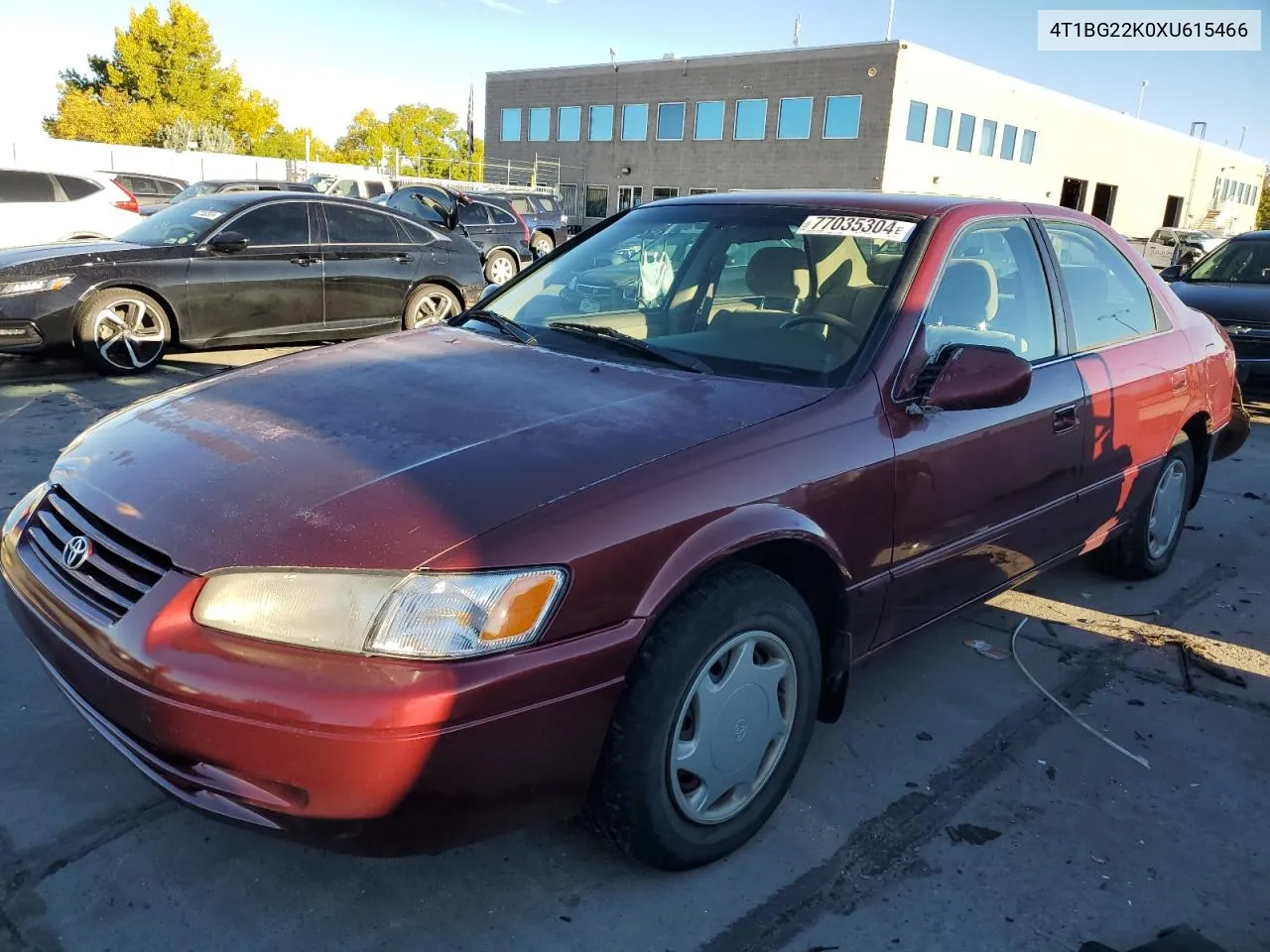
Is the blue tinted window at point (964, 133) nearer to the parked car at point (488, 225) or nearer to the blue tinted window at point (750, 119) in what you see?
the blue tinted window at point (750, 119)

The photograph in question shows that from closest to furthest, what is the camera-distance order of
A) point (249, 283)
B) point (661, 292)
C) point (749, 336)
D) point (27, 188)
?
1. point (749, 336)
2. point (661, 292)
3. point (249, 283)
4. point (27, 188)

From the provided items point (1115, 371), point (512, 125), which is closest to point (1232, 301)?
point (1115, 371)

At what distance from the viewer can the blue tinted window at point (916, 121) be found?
34906mm

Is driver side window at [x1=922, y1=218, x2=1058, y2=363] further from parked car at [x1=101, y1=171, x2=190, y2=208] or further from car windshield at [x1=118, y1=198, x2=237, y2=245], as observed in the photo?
parked car at [x1=101, y1=171, x2=190, y2=208]

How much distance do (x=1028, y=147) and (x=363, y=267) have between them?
130 feet

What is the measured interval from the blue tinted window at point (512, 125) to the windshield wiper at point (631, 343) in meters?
46.4

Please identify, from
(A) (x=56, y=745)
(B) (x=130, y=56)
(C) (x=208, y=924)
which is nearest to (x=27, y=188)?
(A) (x=56, y=745)

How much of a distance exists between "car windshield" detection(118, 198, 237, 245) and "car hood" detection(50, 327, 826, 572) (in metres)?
5.78

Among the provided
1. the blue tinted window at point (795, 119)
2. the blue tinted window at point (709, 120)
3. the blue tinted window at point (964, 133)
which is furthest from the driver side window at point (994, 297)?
the blue tinted window at point (709, 120)

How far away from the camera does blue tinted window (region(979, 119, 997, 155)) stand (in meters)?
38.4

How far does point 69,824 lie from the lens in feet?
7.82

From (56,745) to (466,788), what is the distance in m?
1.56

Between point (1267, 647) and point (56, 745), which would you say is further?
point (1267, 647)

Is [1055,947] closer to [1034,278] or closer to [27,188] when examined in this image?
[1034,278]
